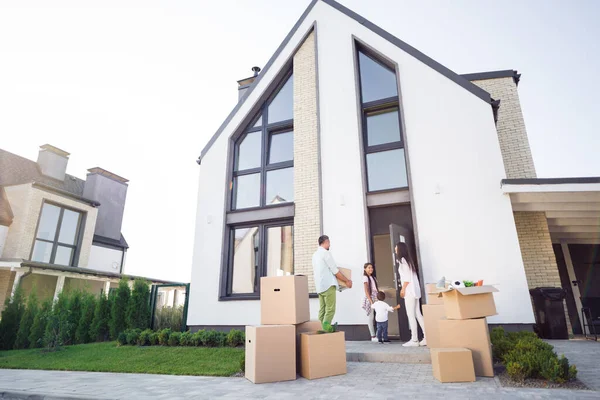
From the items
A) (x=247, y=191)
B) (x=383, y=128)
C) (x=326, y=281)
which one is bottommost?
(x=326, y=281)

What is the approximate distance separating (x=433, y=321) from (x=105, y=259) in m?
18.3

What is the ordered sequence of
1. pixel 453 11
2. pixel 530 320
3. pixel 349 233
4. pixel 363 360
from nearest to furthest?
pixel 363 360 < pixel 530 320 < pixel 349 233 < pixel 453 11

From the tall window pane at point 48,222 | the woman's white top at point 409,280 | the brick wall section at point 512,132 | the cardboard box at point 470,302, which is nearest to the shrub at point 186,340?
the woman's white top at point 409,280

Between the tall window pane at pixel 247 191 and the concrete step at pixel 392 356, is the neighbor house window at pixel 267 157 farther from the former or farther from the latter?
the concrete step at pixel 392 356

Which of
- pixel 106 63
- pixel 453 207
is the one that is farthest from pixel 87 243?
pixel 453 207

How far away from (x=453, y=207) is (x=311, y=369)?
4.63 m

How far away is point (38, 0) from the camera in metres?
7.26

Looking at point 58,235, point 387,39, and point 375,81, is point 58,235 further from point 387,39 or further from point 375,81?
point 387,39

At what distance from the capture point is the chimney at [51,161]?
16.6 m

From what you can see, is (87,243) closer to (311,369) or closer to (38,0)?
(38,0)

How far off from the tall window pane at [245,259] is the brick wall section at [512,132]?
22.6 feet

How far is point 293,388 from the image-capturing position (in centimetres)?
330

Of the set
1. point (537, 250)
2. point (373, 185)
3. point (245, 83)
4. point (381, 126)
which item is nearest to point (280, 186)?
point (373, 185)

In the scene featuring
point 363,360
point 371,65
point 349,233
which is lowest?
point 363,360
